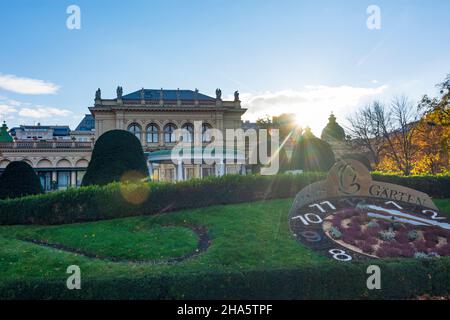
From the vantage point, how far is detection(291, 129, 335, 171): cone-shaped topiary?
2572 centimetres

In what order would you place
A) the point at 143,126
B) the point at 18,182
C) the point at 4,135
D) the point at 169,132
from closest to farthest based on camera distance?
the point at 18,182 < the point at 143,126 < the point at 169,132 < the point at 4,135

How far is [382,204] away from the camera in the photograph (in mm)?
15742

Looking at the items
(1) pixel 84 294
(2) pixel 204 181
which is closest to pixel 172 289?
(1) pixel 84 294

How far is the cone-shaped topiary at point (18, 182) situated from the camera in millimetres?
19219

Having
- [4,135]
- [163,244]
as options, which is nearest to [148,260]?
[163,244]

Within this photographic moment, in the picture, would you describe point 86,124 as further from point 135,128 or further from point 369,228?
point 369,228

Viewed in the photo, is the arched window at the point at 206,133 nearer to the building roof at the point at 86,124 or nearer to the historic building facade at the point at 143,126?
the historic building facade at the point at 143,126

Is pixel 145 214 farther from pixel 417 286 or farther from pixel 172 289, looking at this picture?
pixel 417 286

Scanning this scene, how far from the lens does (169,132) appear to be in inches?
1881

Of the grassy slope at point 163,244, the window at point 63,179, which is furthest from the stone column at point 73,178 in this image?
the grassy slope at point 163,244

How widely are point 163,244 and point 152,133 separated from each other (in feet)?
124

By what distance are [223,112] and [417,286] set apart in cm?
4241

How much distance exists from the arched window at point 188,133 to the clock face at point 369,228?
3425cm
